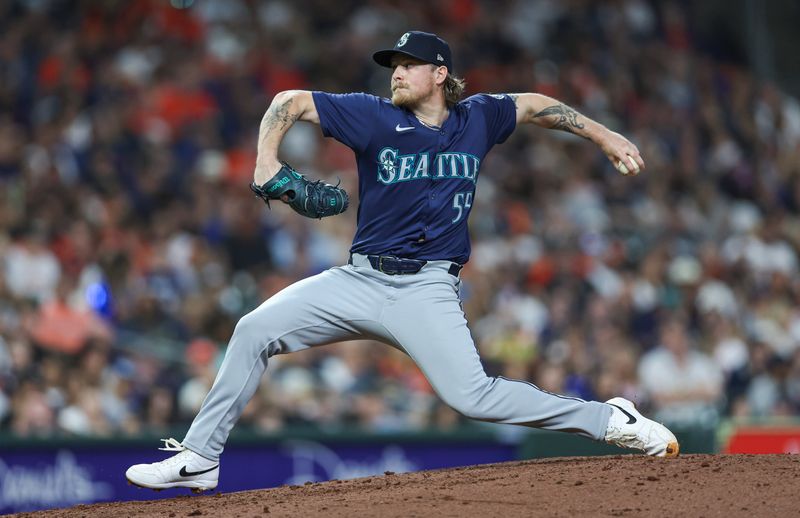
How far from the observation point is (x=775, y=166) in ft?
46.4

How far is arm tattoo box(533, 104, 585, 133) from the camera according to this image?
210 inches

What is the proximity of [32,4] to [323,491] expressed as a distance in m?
8.39

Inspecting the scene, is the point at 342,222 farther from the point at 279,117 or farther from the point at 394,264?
the point at 279,117

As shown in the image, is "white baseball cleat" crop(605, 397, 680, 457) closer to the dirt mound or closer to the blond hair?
Result: the dirt mound

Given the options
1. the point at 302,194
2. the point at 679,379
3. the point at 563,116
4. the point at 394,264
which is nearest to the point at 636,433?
the point at 394,264

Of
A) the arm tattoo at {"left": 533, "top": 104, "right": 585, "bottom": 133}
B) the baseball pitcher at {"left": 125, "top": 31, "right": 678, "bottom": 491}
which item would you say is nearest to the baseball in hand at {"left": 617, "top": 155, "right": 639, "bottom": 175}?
the baseball pitcher at {"left": 125, "top": 31, "right": 678, "bottom": 491}

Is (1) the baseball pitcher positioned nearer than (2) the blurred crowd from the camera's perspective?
Yes

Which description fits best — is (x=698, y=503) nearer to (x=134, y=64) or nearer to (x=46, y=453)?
(x=46, y=453)

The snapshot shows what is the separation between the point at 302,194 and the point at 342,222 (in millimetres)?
6385

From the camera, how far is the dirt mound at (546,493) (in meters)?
4.43

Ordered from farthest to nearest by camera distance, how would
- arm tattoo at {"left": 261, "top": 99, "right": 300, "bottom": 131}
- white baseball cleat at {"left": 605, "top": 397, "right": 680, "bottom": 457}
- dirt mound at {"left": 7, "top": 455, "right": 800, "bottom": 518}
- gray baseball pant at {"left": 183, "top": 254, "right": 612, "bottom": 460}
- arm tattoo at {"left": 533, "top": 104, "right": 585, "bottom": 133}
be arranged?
arm tattoo at {"left": 533, "top": 104, "right": 585, "bottom": 133}, white baseball cleat at {"left": 605, "top": 397, "right": 680, "bottom": 457}, gray baseball pant at {"left": 183, "top": 254, "right": 612, "bottom": 460}, arm tattoo at {"left": 261, "top": 99, "right": 300, "bottom": 131}, dirt mound at {"left": 7, "top": 455, "right": 800, "bottom": 518}

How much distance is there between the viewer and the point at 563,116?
5332 millimetres

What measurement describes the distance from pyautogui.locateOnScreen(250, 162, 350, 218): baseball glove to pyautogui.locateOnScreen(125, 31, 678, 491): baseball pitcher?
25 centimetres

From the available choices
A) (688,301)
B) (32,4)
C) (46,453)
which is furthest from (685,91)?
(46,453)
